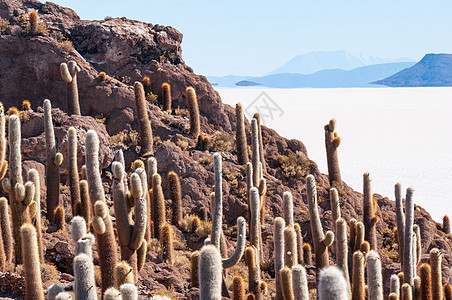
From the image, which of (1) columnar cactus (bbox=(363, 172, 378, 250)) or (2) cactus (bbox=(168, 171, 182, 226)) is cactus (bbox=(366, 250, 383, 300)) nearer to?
(1) columnar cactus (bbox=(363, 172, 378, 250))

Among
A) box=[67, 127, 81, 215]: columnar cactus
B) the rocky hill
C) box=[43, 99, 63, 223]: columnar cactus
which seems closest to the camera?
box=[67, 127, 81, 215]: columnar cactus

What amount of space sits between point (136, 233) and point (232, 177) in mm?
8326

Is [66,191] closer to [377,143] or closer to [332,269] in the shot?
[332,269]

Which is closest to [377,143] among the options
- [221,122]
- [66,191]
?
[221,122]

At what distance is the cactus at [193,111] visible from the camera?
759 inches

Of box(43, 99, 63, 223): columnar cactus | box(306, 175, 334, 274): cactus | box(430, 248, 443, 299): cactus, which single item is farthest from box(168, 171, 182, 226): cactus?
box(430, 248, 443, 299): cactus

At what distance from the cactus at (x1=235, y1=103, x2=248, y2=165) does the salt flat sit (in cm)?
795

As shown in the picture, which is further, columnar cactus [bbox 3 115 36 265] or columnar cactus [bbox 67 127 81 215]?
columnar cactus [bbox 67 127 81 215]

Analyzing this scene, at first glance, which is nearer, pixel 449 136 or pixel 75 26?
pixel 75 26

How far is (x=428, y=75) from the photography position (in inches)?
6211

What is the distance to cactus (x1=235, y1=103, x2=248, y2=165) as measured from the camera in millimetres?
18469

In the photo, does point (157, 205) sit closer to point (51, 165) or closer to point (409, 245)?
point (51, 165)

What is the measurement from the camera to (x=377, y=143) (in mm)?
44594

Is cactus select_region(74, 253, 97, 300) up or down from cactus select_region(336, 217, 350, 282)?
up
